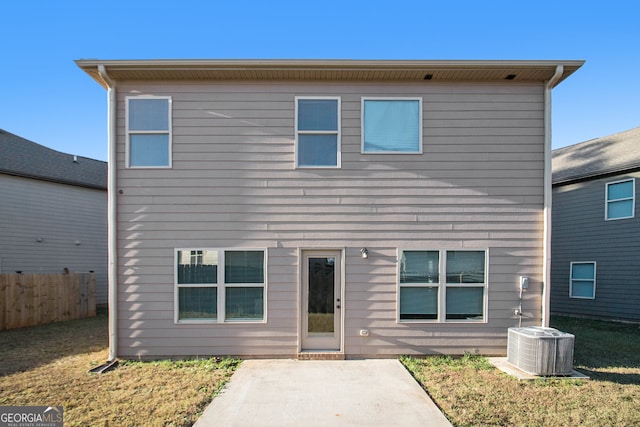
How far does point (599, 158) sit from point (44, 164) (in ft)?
63.3

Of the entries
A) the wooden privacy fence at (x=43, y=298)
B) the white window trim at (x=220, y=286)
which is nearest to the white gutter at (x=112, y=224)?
the white window trim at (x=220, y=286)

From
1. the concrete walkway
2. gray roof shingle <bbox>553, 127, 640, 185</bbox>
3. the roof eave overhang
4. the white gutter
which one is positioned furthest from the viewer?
gray roof shingle <bbox>553, 127, 640, 185</bbox>

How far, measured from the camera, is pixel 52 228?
40.0 feet

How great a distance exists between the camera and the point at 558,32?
8.91 meters

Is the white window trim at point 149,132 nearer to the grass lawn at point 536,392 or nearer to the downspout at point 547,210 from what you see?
the grass lawn at point 536,392

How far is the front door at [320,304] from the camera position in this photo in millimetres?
6633

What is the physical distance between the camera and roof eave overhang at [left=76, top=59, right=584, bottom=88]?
20.6ft

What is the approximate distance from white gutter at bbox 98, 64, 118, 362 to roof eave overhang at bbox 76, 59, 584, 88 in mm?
477

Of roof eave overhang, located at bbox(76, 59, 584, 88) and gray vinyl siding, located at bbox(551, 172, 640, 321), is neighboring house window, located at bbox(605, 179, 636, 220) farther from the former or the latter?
roof eave overhang, located at bbox(76, 59, 584, 88)

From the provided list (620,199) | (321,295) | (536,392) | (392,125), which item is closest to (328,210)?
(321,295)

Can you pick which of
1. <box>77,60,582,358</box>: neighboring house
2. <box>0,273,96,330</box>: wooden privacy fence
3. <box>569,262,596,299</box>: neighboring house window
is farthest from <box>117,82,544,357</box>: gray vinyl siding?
<box>569,262,596,299</box>: neighboring house window

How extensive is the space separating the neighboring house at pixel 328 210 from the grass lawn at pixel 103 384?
66 cm

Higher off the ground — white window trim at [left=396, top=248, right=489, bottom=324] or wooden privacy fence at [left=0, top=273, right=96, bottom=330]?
white window trim at [left=396, top=248, right=489, bottom=324]

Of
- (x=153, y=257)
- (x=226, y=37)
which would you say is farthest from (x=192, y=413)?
(x=226, y=37)
